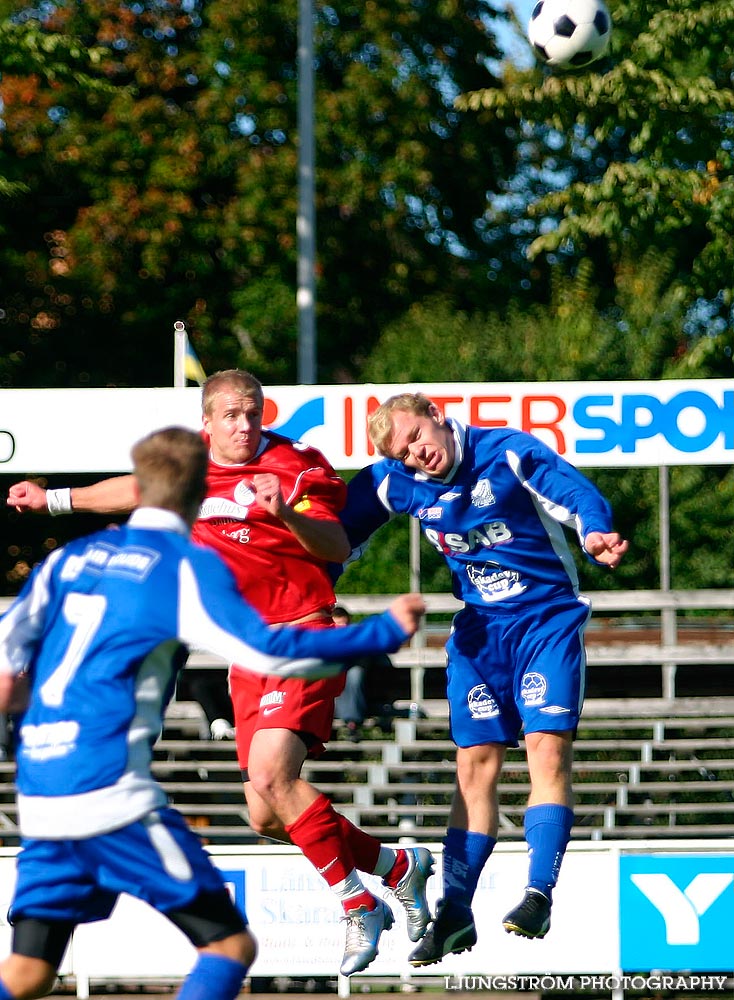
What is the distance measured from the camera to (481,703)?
6.28 metres

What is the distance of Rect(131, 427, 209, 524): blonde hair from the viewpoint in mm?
4496

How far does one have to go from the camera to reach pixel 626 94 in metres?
15.5

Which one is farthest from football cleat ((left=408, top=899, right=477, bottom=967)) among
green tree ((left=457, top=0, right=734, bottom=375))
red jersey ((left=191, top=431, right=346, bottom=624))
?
green tree ((left=457, top=0, right=734, bottom=375))

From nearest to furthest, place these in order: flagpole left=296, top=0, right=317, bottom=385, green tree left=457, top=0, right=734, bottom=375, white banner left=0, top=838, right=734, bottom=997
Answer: white banner left=0, top=838, right=734, bottom=997 < green tree left=457, top=0, right=734, bottom=375 < flagpole left=296, top=0, right=317, bottom=385

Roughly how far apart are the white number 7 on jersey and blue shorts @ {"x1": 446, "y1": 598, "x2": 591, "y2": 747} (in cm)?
229

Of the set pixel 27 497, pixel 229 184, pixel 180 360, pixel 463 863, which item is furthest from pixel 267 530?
pixel 229 184

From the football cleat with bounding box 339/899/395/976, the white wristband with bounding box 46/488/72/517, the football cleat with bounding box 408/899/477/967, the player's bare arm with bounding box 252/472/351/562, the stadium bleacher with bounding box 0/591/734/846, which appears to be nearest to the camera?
the player's bare arm with bounding box 252/472/351/562

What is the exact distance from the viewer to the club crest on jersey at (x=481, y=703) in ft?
20.6

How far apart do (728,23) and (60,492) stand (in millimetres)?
11026

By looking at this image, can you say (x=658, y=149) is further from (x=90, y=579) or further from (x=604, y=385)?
(x=90, y=579)

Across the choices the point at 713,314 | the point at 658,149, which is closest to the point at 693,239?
the point at 713,314

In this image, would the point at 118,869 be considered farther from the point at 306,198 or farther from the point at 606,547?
the point at 306,198

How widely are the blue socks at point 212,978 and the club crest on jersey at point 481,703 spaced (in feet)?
6.60

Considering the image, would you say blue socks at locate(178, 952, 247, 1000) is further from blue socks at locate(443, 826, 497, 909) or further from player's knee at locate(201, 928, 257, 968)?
blue socks at locate(443, 826, 497, 909)
